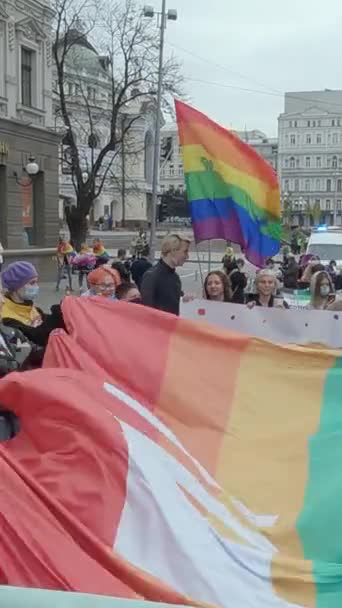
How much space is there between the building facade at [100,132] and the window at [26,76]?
258cm

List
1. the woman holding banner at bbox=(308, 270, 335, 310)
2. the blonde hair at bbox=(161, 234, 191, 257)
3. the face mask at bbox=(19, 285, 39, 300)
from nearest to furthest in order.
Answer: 1. the face mask at bbox=(19, 285, 39, 300)
2. the blonde hair at bbox=(161, 234, 191, 257)
3. the woman holding banner at bbox=(308, 270, 335, 310)

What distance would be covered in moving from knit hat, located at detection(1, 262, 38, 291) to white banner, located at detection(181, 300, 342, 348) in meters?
1.37

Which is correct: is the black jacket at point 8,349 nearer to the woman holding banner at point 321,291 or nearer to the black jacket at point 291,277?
the woman holding banner at point 321,291

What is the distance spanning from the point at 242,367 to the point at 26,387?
82.2 inches

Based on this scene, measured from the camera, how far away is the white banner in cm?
650

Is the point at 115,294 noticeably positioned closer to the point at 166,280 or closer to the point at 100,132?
the point at 166,280

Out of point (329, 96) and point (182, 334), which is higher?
point (329, 96)

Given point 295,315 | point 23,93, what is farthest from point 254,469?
point 23,93

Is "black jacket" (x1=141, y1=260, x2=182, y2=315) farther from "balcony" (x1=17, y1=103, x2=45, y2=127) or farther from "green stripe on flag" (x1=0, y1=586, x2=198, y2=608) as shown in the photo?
"balcony" (x1=17, y1=103, x2=45, y2=127)

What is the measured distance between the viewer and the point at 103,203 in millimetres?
100875

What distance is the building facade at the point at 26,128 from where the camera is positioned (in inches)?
1008

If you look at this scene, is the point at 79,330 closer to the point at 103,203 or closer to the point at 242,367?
the point at 242,367

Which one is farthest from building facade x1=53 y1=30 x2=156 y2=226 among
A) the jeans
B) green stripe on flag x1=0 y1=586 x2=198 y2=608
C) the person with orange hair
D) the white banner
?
green stripe on flag x1=0 y1=586 x2=198 y2=608

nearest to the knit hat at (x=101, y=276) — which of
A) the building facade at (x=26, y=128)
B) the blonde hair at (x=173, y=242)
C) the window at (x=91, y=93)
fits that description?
the blonde hair at (x=173, y=242)
